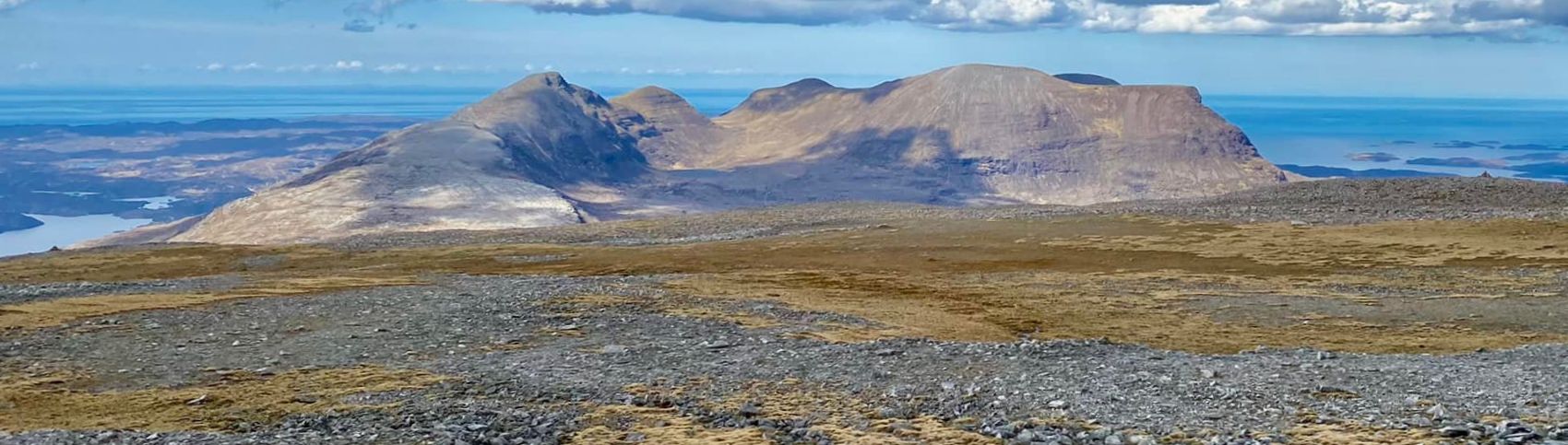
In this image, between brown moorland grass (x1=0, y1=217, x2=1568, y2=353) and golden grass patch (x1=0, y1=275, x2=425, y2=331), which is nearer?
brown moorland grass (x1=0, y1=217, x2=1568, y2=353)

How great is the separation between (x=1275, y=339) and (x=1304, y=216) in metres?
49.8

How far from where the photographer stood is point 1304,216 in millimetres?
84938

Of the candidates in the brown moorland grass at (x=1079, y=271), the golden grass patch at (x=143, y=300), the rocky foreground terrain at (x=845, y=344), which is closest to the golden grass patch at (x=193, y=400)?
the rocky foreground terrain at (x=845, y=344)

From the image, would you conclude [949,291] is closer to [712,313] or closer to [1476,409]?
[712,313]

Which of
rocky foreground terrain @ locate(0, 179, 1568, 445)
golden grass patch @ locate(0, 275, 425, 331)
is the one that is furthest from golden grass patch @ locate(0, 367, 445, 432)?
golden grass patch @ locate(0, 275, 425, 331)

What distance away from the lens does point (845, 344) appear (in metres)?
33.4

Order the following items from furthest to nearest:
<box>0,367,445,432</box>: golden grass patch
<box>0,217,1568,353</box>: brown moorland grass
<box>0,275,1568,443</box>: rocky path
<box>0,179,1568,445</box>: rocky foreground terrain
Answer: <box>0,217,1568,353</box>: brown moorland grass < <box>0,367,445,432</box>: golden grass patch < <box>0,179,1568,445</box>: rocky foreground terrain < <box>0,275,1568,443</box>: rocky path

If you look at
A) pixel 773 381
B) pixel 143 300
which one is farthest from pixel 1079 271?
pixel 143 300

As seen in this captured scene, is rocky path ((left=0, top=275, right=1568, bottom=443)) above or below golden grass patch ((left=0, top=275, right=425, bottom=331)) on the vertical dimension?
above

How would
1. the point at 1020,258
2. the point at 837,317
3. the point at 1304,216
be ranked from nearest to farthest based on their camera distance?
the point at 837,317 → the point at 1020,258 → the point at 1304,216

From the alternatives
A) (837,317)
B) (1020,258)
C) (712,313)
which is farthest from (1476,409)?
(1020,258)

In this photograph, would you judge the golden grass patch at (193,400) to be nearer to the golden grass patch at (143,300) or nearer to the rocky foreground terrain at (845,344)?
the rocky foreground terrain at (845,344)

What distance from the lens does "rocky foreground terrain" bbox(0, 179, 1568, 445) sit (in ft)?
76.9

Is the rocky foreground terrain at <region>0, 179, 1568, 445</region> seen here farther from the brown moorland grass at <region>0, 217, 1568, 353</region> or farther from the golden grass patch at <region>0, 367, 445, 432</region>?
the brown moorland grass at <region>0, 217, 1568, 353</region>
